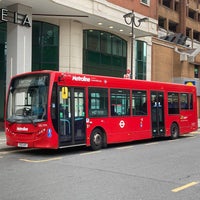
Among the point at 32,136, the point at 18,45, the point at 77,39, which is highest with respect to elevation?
the point at 77,39

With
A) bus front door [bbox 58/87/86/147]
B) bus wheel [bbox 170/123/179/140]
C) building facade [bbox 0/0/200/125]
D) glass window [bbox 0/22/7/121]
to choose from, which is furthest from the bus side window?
glass window [bbox 0/22/7/121]

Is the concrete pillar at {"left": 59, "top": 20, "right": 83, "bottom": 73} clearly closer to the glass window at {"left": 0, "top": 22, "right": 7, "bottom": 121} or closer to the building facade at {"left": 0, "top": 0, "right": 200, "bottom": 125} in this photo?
the building facade at {"left": 0, "top": 0, "right": 200, "bottom": 125}

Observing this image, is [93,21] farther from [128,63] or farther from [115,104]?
[115,104]

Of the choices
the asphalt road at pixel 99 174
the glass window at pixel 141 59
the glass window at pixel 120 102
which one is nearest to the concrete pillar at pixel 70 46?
the glass window at pixel 141 59

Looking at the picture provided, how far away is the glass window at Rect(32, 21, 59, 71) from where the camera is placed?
24438mm

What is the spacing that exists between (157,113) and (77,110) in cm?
577

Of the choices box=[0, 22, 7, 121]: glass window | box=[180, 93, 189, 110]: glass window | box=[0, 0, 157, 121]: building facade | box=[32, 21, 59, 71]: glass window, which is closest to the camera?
box=[180, 93, 189, 110]: glass window

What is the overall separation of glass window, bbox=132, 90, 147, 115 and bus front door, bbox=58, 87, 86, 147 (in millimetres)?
3411

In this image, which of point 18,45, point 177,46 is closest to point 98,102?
point 18,45

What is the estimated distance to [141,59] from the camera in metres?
33.4

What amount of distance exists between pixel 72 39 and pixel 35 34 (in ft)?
8.08

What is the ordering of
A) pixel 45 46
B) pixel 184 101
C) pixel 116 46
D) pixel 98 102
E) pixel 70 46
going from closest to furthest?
pixel 98 102 → pixel 184 101 → pixel 45 46 → pixel 70 46 → pixel 116 46

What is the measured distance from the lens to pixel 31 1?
68.9ft

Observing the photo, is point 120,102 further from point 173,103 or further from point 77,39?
point 77,39
